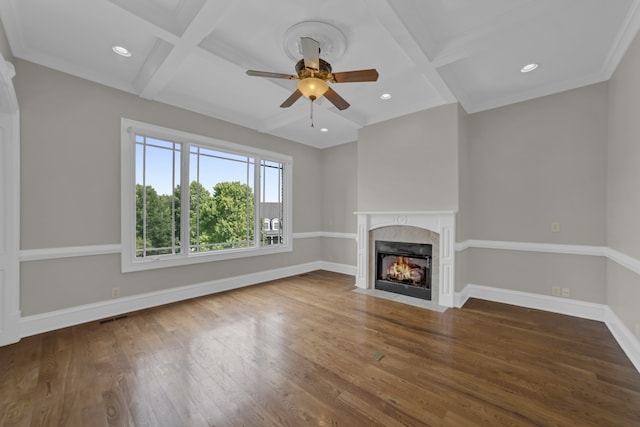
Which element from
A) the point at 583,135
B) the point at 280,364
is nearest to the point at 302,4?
the point at 280,364

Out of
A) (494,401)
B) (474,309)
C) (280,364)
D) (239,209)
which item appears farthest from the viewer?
(239,209)

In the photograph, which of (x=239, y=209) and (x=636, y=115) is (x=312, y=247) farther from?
(x=636, y=115)

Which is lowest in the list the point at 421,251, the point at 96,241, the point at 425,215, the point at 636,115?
the point at 421,251

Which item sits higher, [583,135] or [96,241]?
[583,135]

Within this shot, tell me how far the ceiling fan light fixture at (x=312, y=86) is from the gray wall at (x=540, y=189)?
116 inches

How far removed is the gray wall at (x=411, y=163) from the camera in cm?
372

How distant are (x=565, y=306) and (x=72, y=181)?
628cm

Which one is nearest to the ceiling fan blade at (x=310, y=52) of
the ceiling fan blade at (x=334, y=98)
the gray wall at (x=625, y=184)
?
the ceiling fan blade at (x=334, y=98)

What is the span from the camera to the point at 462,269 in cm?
384

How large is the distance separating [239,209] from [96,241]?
2.06 metres

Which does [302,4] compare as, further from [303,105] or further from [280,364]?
[280,364]

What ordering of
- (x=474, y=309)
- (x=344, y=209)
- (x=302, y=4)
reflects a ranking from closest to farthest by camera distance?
(x=302, y=4)
(x=474, y=309)
(x=344, y=209)

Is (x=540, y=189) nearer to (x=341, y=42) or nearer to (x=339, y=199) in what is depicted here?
(x=341, y=42)

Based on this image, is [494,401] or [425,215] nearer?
[494,401]
